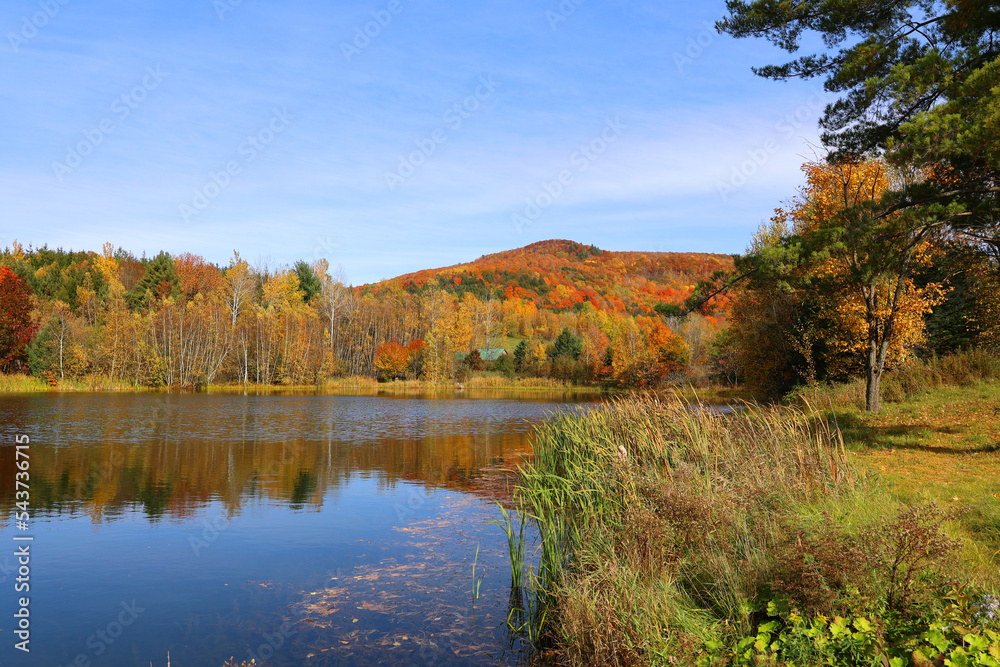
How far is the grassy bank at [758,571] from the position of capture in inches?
189

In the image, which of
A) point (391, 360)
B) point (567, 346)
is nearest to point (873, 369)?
point (391, 360)

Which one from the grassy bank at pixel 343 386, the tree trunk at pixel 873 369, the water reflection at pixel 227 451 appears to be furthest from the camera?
the grassy bank at pixel 343 386

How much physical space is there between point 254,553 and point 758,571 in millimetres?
7743

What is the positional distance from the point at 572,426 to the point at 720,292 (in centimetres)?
460

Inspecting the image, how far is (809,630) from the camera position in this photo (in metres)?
4.80

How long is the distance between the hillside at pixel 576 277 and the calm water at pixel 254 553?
293ft

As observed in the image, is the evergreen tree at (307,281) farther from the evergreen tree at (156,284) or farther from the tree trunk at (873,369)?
the tree trunk at (873,369)

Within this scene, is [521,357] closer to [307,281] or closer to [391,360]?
[391,360]

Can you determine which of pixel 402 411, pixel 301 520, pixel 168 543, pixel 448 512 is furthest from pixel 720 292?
pixel 402 411

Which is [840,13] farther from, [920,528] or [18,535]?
[18,535]

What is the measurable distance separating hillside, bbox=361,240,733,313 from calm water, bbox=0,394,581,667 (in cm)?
8929

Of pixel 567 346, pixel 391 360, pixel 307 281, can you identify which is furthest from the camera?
pixel 567 346

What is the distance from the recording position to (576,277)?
477 ft

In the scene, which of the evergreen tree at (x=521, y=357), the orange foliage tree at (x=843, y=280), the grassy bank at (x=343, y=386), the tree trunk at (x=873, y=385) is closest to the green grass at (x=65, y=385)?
the grassy bank at (x=343, y=386)
